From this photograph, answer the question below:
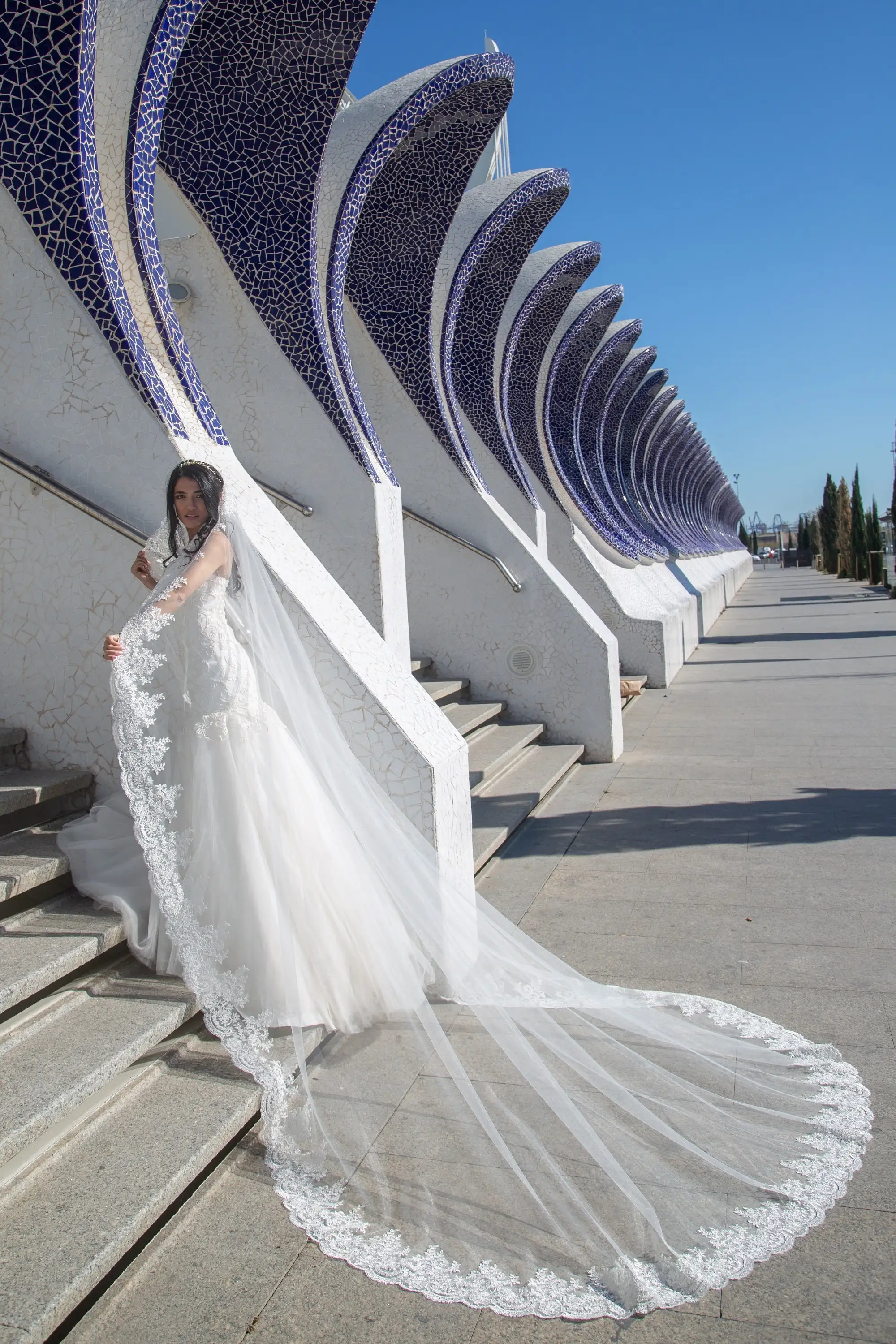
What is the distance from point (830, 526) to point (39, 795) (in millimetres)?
54413

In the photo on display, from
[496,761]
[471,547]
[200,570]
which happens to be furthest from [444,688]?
[200,570]

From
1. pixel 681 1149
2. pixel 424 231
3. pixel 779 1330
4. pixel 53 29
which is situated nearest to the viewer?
pixel 779 1330

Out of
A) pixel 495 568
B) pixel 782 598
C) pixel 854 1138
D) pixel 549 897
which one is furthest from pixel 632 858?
pixel 782 598

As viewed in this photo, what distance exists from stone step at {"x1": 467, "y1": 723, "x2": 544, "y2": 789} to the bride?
2876mm

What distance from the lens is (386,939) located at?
3242 mm

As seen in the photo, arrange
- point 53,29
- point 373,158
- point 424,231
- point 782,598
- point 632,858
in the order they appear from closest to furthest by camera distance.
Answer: point 53,29 → point 632,858 → point 373,158 → point 424,231 → point 782,598

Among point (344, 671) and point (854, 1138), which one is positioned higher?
point (344, 671)

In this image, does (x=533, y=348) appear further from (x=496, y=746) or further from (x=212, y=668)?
(x=212, y=668)

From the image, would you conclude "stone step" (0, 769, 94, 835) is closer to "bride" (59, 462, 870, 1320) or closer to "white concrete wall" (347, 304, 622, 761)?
"bride" (59, 462, 870, 1320)

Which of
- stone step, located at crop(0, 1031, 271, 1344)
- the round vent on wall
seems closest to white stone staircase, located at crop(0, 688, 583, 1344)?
stone step, located at crop(0, 1031, 271, 1344)

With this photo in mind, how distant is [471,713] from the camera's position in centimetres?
752

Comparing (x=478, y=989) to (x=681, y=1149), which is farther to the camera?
(x=478, y=989)

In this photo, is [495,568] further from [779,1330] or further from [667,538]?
[667,538]

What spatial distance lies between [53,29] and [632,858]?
4.35 m
